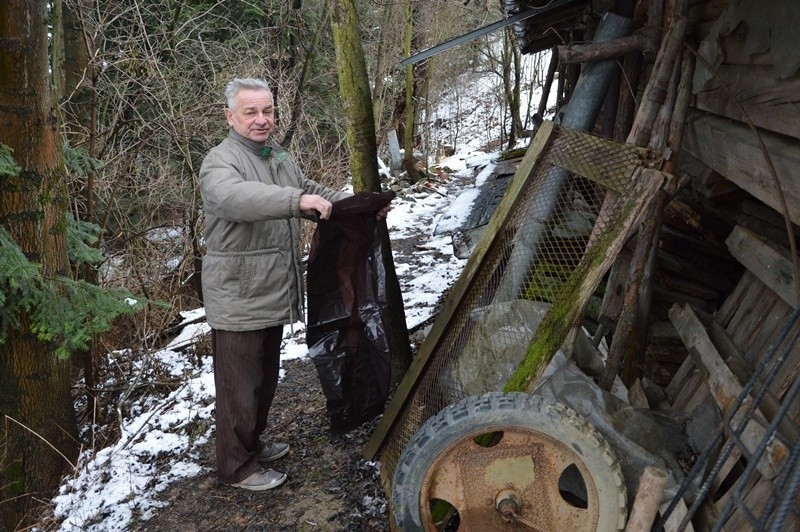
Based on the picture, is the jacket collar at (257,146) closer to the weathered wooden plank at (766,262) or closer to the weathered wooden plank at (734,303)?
the weathered wooden plank at (766,262)

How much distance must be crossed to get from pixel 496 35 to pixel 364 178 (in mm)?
18950

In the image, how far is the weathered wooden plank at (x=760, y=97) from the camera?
2.25 metres

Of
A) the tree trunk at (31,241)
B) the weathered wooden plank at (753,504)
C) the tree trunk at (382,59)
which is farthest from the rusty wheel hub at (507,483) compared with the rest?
the tree trunk at (382,59)

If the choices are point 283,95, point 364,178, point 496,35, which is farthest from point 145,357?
point 496,35

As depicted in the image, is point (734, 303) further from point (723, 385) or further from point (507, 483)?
point (507, 483)

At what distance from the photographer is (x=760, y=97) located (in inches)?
101

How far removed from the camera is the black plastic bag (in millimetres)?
3186

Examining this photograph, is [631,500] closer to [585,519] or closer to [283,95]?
[585,519]

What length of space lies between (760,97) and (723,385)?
1.33 meters

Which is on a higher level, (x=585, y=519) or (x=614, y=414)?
(x=614, y=414)

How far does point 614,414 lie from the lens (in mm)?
2510

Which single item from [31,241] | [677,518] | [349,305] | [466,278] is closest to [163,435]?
[31,241]

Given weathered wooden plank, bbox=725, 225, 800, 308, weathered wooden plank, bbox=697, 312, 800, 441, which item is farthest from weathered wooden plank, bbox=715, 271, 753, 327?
weathered wooden plank, bbox=725, 225, 800, 308

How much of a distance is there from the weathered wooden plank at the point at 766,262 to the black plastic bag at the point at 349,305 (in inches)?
78.8
